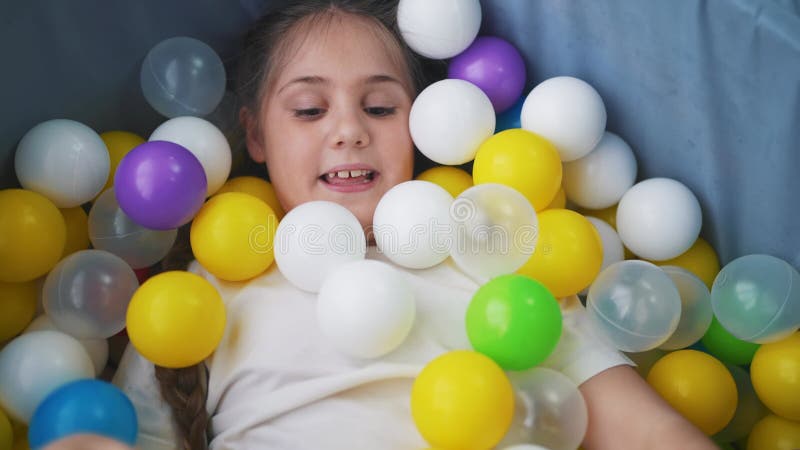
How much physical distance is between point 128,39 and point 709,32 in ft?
3.36

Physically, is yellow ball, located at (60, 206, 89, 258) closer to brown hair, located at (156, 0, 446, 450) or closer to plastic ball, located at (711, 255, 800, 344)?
brown hair, located at (156, 0, 446, 450)

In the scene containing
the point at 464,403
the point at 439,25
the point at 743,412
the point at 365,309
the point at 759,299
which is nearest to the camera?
the point at 464,403

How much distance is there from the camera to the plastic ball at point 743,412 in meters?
1.33

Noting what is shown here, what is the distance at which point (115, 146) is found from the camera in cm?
139

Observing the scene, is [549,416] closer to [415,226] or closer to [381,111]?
[415,226]

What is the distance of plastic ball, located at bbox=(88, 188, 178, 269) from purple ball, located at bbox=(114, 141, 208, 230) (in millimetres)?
56

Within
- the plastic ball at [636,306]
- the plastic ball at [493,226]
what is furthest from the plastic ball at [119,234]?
the plastic ball at [636,306]

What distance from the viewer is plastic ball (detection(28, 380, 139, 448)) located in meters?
1.01

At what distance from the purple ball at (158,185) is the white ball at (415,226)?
311 millimetres

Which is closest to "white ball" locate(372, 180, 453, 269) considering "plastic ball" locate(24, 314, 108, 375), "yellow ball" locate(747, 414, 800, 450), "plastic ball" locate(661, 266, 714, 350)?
"plastic ball" locate(661, 266, 714, 350)

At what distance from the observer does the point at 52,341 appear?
3.74ft

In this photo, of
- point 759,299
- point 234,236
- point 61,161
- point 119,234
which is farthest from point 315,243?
point 759,299

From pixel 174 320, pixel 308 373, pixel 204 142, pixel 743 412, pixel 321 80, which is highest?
pixel 321 80

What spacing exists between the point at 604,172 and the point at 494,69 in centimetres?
29
